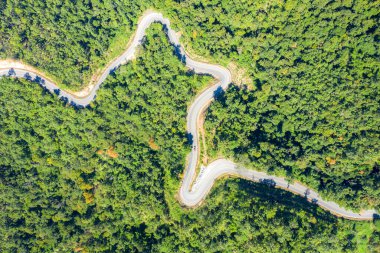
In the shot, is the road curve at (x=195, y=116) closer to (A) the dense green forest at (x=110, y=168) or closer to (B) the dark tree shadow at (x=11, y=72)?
(B) the dark tree shadow at (x=11, y=72)

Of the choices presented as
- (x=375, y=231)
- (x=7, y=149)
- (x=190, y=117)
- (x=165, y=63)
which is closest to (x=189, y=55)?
(x=165, y=63)

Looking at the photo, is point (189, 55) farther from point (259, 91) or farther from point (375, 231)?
point (375, 231)

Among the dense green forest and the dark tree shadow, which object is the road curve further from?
the dense green forest

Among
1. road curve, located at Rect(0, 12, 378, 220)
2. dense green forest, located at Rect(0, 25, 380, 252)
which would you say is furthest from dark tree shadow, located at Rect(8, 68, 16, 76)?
dense green forest, located at Rect(0, 25, 380, 252)

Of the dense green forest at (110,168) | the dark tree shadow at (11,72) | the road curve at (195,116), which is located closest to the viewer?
the road curve at (195,116)

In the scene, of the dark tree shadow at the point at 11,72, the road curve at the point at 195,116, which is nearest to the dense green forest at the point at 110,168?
the road curve at the point at 195,116

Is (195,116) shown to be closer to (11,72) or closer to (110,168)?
(110,168)
